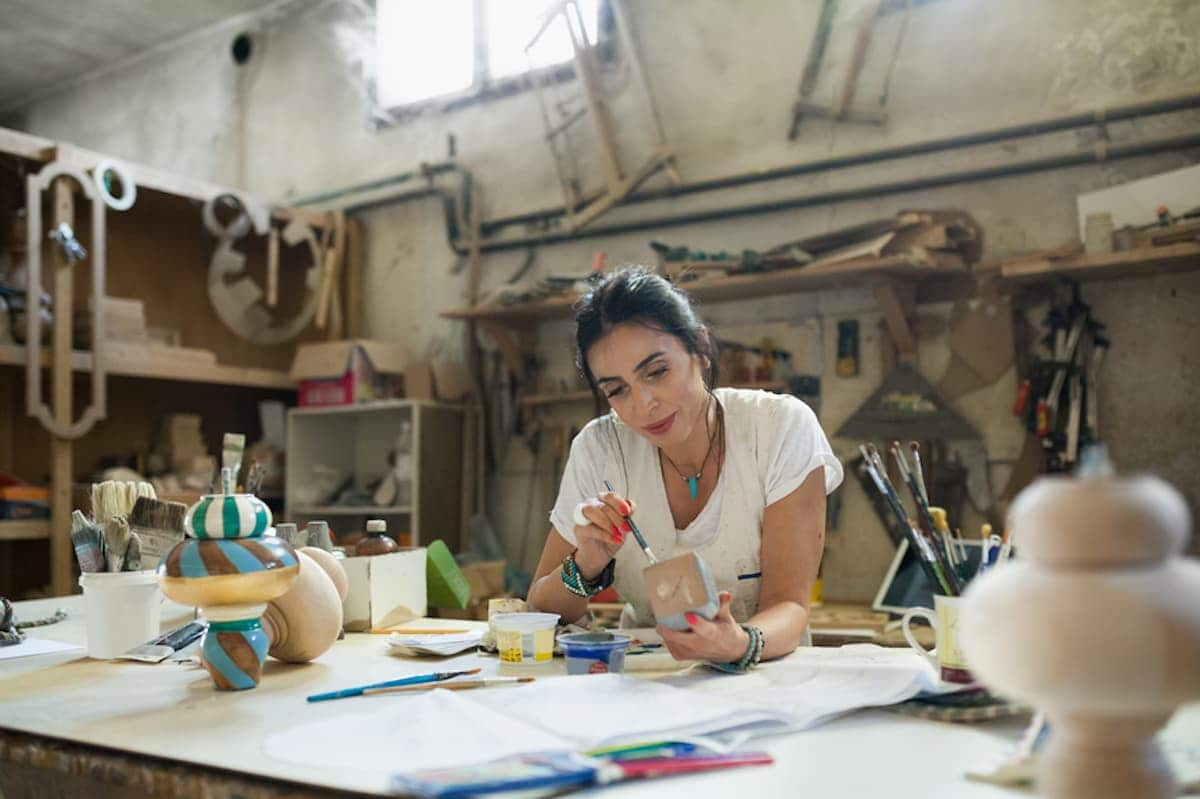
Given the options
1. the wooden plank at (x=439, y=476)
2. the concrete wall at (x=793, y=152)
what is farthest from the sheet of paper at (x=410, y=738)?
the wooden plank at (x=439, y=476)

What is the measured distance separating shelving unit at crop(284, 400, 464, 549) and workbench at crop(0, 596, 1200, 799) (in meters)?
2.82

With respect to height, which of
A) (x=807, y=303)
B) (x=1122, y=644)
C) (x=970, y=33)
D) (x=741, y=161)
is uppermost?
(x=970, y=33)

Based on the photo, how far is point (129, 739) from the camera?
1031 mm

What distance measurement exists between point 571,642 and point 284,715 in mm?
400

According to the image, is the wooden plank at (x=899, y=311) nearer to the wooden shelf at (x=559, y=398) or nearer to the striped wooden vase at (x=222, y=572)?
the wooden shelf at (x=559, y=398)

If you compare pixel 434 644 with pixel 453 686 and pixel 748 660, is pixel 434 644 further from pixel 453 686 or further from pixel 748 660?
pixel 748 660

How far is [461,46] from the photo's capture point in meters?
4.88

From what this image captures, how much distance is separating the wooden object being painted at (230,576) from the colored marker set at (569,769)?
18.9 inches

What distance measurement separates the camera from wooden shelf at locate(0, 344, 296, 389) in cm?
382

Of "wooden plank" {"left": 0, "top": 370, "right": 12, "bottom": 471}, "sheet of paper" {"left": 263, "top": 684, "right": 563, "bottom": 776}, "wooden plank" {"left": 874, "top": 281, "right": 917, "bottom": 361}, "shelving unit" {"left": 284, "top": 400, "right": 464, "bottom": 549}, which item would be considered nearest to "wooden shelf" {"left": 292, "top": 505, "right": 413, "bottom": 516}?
"shelving unit" {"left": 284, "top": 400, "right": 464, "bottom": 549}

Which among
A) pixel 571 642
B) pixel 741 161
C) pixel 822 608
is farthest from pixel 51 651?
pixel 741 161

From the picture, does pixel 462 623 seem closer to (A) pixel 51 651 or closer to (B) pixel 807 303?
(A) pixel 51 651

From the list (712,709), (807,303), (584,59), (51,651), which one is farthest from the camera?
(584,59)

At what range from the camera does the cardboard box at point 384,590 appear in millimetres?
1806
